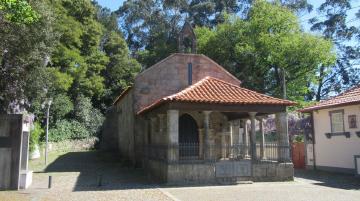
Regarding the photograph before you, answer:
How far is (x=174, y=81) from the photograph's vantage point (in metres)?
23.2

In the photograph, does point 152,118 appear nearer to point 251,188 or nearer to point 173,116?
point 173,116

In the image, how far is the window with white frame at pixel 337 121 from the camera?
19281 mm

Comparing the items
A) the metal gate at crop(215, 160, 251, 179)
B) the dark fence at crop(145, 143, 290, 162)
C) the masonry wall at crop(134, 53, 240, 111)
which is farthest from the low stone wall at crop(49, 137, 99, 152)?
the metal gate at crop(215, 160, 251, 179)

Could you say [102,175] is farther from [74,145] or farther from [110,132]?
[110,132]

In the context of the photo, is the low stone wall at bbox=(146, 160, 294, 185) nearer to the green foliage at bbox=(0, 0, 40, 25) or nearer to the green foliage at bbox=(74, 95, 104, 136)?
the green foliage at bbox=(0, 0, 40, 25)

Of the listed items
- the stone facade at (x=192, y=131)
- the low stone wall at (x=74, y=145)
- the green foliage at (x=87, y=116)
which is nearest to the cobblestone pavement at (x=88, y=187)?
the stone facade at (x=192, y=131)

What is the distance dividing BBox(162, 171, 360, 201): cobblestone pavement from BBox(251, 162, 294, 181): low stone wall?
0.47 m

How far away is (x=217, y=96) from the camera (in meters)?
16.8

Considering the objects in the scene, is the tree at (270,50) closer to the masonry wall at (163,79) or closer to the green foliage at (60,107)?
the masonry wall at (163,79)

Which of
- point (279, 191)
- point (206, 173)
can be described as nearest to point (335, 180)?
point (279, 191)

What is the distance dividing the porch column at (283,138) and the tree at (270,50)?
19876 mm

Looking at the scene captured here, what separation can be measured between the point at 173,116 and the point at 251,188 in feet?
13.5

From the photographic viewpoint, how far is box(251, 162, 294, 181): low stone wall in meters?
16.2

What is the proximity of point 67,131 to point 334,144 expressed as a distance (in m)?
24.5
